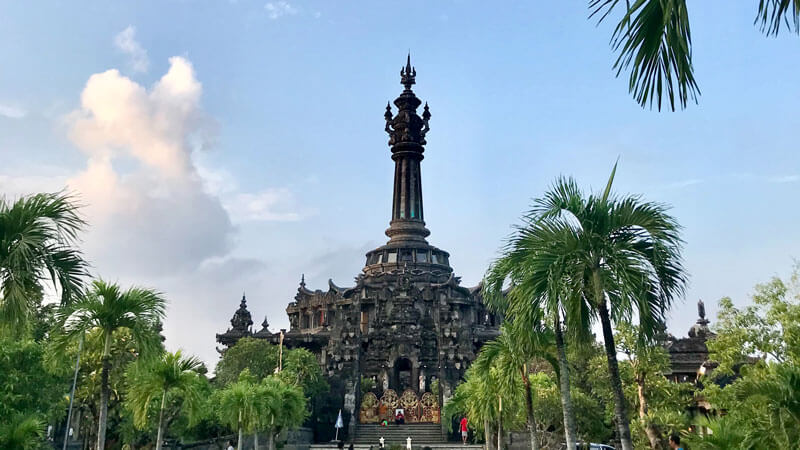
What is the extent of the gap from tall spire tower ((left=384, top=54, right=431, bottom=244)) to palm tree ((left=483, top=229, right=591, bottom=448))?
6313 centimetres

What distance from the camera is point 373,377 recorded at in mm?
60875

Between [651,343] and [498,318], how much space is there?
65314mm

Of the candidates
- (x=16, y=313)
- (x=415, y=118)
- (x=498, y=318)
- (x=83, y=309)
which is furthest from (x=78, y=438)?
(x=415, y=118)

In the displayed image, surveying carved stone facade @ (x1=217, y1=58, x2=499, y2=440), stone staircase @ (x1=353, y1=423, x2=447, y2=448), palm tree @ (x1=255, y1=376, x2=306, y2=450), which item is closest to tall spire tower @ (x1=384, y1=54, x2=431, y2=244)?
carved stone facade @ (x1=217, y1=58, x2=499, y2=440)

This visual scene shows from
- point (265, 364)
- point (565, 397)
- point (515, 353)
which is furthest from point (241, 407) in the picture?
point (265, 364)

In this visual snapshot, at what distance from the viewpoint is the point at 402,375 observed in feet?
207

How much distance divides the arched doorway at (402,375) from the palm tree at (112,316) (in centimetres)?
4268

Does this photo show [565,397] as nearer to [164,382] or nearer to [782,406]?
[782,406]

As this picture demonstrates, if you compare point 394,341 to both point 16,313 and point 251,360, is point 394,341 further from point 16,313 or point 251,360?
point 16,313

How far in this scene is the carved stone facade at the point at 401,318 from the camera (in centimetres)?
5872


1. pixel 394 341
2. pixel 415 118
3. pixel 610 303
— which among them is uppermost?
pixel 415 118

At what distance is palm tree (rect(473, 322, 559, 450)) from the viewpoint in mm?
19047

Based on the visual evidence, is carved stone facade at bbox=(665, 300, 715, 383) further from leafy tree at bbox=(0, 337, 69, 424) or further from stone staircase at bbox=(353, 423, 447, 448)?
leafy tree at bbox=(0, 337, 69, 424)

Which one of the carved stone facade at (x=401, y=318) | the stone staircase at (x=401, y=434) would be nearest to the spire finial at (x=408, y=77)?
the carved stone facade at (x=401, y=318)
